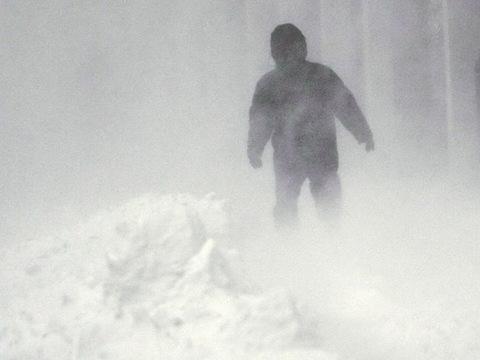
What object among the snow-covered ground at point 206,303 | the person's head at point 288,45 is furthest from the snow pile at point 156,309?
the person's head at point 288,45

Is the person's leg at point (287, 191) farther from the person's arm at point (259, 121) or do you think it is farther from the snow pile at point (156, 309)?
the snow pile at point (156, 309)

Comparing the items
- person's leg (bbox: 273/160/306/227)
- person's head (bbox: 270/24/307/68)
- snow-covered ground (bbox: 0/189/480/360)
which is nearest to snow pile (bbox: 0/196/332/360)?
snow-covered ground (bbox: 0/189/480/360)

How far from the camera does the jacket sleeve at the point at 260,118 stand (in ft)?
11.5

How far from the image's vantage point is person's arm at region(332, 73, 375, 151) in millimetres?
3521

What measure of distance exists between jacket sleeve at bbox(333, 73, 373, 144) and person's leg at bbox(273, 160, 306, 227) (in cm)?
48

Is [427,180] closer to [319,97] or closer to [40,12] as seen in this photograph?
[319,97]

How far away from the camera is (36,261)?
2.68m

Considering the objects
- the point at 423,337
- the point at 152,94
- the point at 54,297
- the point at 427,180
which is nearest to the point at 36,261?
the point at 54,297

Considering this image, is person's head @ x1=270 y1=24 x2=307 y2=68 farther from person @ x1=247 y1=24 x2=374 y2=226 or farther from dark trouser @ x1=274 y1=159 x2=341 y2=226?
dark trouser @ x1=274 y1=159 x2=341 y2=226

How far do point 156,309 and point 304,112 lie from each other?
208cm

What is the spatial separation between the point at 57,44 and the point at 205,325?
33.9ft

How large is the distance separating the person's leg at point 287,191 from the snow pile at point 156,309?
4.84ft

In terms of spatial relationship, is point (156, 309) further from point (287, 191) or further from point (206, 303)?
point (287, 191)

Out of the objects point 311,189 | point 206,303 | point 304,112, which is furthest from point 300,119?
point 206,303
